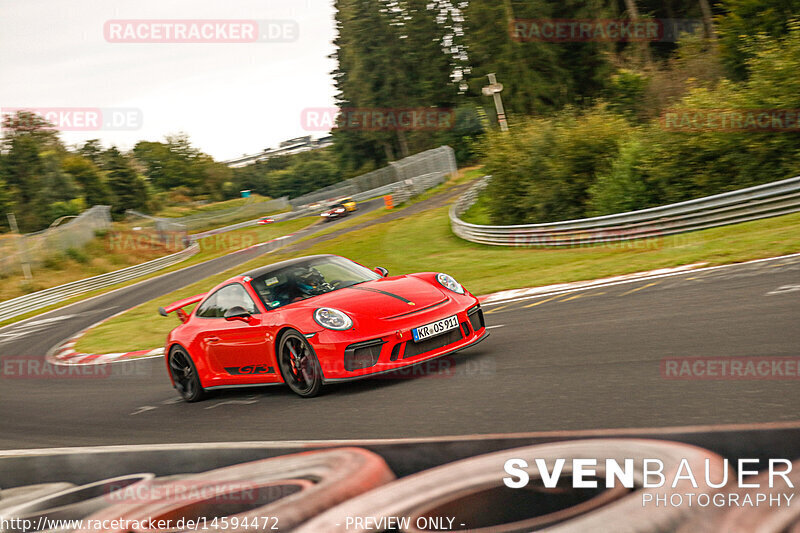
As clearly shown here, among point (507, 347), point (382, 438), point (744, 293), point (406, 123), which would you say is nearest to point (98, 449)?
point (382, 438)

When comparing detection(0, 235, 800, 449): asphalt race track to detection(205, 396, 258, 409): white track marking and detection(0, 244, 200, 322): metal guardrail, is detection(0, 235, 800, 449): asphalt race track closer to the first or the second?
detection(205, 396, 258, 409): white track marking

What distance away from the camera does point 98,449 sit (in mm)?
6270

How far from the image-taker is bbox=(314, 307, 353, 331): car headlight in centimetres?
659

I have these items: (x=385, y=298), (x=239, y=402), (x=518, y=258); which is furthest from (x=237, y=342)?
(x=518, y=258)

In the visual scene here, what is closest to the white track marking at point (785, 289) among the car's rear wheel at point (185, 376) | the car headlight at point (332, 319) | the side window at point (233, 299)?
the car headlight at point (332, 319)

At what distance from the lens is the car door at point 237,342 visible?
24.1 ft

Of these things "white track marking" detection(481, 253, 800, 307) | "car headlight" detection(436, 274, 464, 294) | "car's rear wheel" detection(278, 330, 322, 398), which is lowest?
"white track marking" detection(481, 253, 800, 307)

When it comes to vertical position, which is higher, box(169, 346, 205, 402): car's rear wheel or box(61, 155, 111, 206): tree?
box(61, 155, 111, 206): tree

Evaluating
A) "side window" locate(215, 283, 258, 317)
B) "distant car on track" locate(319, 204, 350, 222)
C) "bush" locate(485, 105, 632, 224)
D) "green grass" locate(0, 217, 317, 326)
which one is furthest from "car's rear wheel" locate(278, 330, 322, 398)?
"distant car on track" locate(319, 204, 350, 222)

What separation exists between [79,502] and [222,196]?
109878 mm

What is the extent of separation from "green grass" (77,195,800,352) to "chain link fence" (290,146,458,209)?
23639 mm

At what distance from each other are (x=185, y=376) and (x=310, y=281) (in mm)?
2059

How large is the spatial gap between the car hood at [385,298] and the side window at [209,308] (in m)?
1.55

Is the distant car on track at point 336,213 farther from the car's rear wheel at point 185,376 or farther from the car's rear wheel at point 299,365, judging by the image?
the car's rear wheel at point 299,365
